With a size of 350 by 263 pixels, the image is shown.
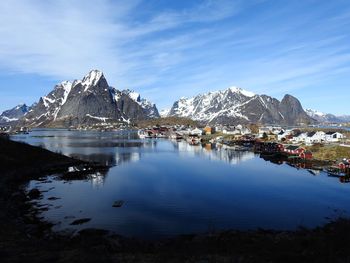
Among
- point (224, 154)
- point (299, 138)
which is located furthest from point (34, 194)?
point (299, 138)

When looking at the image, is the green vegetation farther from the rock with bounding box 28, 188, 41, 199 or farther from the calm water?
the rock with bounding box 28, 188, 41, 199

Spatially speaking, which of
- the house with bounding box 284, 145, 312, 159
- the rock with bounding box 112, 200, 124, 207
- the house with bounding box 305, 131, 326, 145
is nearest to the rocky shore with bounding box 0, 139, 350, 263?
the rock with bounding box 112, 200, 124, 207

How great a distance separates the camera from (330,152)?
Answer: 83.8m

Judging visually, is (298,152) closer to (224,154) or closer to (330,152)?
(330,152)

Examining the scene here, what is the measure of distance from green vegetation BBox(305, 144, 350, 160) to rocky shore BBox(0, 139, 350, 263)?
58446 mm

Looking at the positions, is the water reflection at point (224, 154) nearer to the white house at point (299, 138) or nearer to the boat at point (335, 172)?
the boat at point (335, 172)

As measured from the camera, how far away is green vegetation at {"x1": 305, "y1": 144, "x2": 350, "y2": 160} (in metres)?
79.8

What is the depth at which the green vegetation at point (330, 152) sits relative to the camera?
262 ft

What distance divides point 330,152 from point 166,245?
234 feet

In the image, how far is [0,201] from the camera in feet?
118

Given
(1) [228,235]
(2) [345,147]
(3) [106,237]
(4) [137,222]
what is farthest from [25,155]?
(2) [345,147]

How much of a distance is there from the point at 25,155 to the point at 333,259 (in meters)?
59.1

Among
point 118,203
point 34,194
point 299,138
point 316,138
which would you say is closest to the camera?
point 118,203

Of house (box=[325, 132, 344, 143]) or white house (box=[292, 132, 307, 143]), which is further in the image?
white house (box=[292, 132, 307, 143])
